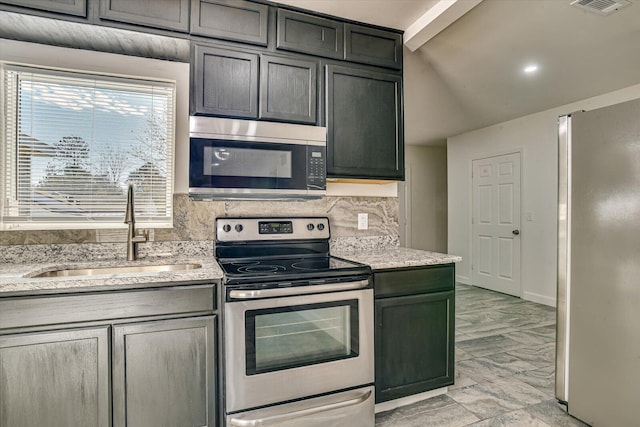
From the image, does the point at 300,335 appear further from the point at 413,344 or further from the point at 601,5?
the point at 601,5

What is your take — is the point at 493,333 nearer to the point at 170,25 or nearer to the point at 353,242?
the point at 353,242

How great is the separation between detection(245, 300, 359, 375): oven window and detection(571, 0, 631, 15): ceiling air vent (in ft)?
8.31

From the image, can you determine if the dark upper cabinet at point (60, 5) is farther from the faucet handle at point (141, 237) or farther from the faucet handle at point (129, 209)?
the faucet handle at point (141, 237)

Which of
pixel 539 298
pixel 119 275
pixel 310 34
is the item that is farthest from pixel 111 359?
pixel 539 298

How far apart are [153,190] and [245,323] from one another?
1.13 m

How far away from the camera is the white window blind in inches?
75.4

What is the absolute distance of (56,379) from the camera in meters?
1.43

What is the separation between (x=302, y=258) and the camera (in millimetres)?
2273

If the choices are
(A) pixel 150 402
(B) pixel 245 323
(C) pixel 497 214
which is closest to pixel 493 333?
(C) pixel 497 214

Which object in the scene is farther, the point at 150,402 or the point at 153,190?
the point at 153,190

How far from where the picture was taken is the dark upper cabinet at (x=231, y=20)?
2004 mm

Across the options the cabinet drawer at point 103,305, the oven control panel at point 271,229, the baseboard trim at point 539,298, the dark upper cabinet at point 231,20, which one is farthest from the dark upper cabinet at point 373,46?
the baseboard trim at point 539,298

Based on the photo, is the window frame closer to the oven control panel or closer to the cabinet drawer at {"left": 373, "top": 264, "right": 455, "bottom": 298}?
the oven control panel

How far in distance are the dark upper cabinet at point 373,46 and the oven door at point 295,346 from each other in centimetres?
156
